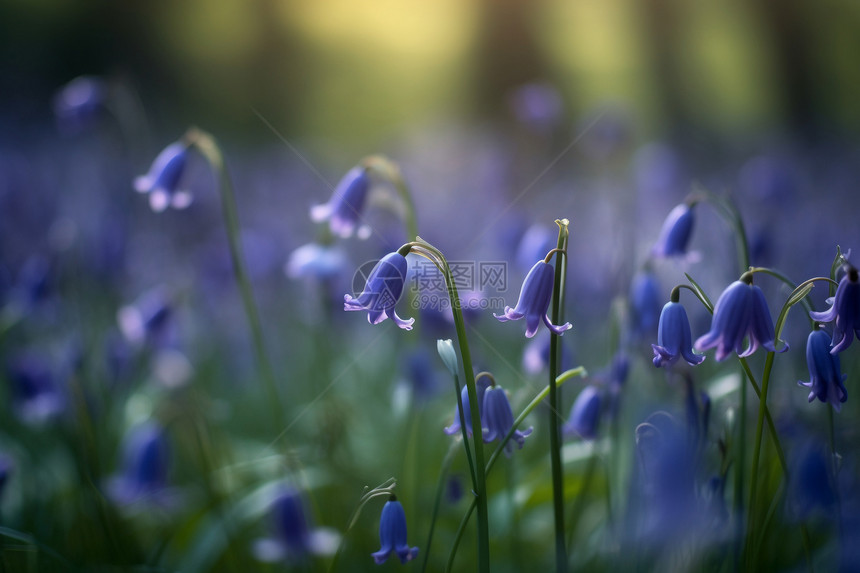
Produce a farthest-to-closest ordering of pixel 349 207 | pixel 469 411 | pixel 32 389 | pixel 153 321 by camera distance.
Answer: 1. pixel 32 389
2. pixel 153 321
3. pixel 349 207
4. pixel 469 411

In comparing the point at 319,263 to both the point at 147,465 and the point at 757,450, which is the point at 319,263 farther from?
the point at 757,450

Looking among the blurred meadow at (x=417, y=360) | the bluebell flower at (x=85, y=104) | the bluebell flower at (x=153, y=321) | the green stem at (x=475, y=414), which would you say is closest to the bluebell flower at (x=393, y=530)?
the blurred meadow at (x=417, y=360)

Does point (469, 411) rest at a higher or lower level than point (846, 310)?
lower

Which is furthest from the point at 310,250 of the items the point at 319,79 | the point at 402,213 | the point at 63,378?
the point at 319,79

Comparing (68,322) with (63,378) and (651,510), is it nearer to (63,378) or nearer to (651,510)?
(63,378)

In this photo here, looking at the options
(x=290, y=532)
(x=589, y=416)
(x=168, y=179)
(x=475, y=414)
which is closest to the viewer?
(x=475, y=414)

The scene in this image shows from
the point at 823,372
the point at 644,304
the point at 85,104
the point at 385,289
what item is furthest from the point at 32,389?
the point at 823,372

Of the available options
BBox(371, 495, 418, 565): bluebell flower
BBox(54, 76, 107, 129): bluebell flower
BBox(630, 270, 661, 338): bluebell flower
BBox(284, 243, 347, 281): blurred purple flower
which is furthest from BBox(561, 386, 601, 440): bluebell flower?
BBox(54, 76, 107, 129): bluebell flower
